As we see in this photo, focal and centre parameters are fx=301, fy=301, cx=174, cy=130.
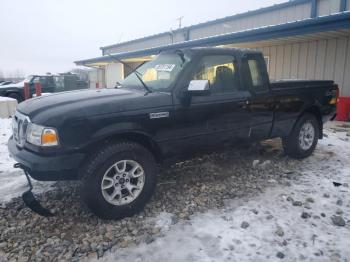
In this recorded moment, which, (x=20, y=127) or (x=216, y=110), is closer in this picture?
(x=20, y=127)

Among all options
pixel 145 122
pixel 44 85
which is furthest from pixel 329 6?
pixel 44 85

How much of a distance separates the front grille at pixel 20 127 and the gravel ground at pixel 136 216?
86cm

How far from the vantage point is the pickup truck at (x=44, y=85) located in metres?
15.9

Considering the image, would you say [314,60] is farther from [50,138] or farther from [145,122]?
[50,138]

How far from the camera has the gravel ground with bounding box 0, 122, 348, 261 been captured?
292cm

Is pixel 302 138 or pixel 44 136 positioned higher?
pixel 44 136

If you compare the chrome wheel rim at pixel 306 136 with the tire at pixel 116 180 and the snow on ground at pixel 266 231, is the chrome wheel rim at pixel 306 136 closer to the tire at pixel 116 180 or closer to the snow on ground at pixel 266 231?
the snow on ground at pixel 266 231

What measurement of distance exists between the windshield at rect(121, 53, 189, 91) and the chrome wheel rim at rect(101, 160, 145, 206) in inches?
42.3

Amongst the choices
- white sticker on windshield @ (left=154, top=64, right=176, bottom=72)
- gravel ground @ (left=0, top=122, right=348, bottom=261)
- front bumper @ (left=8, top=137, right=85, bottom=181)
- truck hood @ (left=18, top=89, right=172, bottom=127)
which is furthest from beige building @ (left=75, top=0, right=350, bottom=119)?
front bumper @ (left=8, top=137, right=85, bottom=181)

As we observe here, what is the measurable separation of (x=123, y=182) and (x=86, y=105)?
3.07 ft

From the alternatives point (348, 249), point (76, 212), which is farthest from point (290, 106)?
point (76, 212)

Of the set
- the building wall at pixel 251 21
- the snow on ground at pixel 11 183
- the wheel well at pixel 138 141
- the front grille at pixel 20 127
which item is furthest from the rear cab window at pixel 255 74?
the building wall at pixel 251 21

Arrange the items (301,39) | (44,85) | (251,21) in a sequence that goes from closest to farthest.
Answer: (301,39)
(251,21)
(44,85)

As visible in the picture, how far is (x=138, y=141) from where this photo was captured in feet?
11.6
